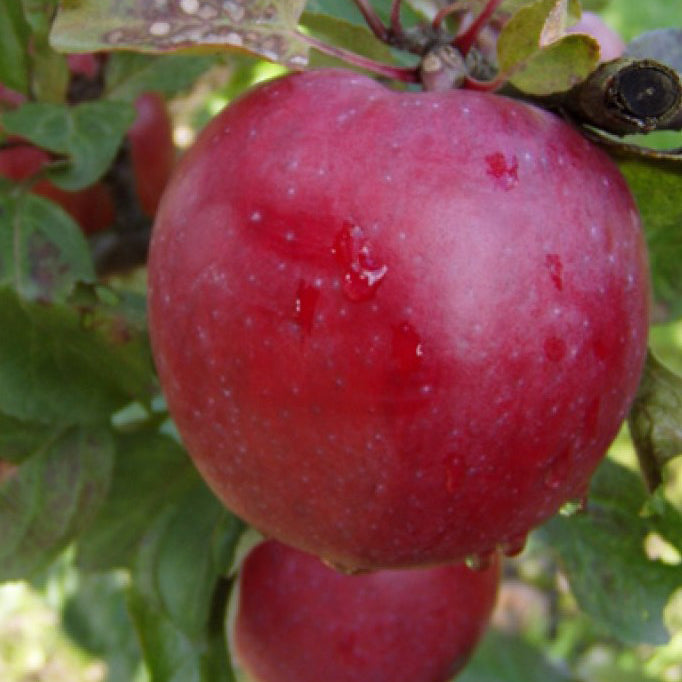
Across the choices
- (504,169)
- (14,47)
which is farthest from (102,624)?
(504,169)

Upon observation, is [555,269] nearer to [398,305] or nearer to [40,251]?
[398,305]

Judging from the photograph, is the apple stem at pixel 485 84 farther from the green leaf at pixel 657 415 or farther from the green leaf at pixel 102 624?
the green leaf at pixel 102 624

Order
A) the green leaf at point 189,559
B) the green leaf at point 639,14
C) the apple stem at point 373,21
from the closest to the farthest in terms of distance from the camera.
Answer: the apple stem at point 373,21
the green leaf at point 189,559
the green leaf at point 639,14

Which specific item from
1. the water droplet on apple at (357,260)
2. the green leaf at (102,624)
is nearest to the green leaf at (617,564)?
the water droplet on apple at (357,260)

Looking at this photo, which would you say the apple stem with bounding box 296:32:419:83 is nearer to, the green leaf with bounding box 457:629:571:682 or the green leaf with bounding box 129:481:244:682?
the green leaf with bounding box 129:481:244:682

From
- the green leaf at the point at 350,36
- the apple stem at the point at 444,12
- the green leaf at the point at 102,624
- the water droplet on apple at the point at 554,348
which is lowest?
the green leaf at the point at 102,624

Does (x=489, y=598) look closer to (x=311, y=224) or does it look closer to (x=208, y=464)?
(x=208, y=464)

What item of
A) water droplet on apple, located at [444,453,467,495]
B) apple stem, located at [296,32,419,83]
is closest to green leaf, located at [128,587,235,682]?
water droplet on apple, located at [444,453,467,495]
